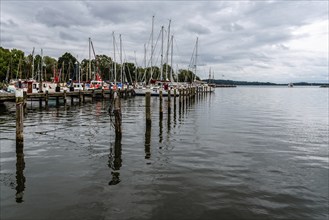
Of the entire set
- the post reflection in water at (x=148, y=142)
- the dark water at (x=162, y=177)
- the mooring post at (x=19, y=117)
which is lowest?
the dark water at (x=162, y=177)

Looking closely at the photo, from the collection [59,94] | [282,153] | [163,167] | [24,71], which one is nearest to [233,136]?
[282,153]

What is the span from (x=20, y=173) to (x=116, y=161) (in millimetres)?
4256

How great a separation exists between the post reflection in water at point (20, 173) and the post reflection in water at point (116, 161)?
316 cm

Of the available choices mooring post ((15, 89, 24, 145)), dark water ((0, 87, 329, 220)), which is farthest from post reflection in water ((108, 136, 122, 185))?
mooring post ((15, 89, 24, 145))

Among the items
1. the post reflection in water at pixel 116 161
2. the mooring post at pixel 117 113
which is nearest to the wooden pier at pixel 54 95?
the mooring post at pixel 117 113

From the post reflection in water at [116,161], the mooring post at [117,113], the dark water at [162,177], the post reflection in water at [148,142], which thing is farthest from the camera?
the mooring post at [117,113]

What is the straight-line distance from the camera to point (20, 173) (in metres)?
12.7

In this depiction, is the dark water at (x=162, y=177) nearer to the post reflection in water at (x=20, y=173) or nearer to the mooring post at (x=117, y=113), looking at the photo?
the post reflection in water at (x=20, y=173)

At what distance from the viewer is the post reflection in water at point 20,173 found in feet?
34.1

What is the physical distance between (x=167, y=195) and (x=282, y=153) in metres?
9.57

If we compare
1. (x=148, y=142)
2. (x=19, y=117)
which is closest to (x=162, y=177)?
(x=148, y=142)

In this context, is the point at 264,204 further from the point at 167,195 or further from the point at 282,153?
the point at 282,153

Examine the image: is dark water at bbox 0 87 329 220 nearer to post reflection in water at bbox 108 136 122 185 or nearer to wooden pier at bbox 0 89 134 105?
post reflection in water at bbox 108 136 122 185

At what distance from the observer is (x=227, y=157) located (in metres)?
16.1
